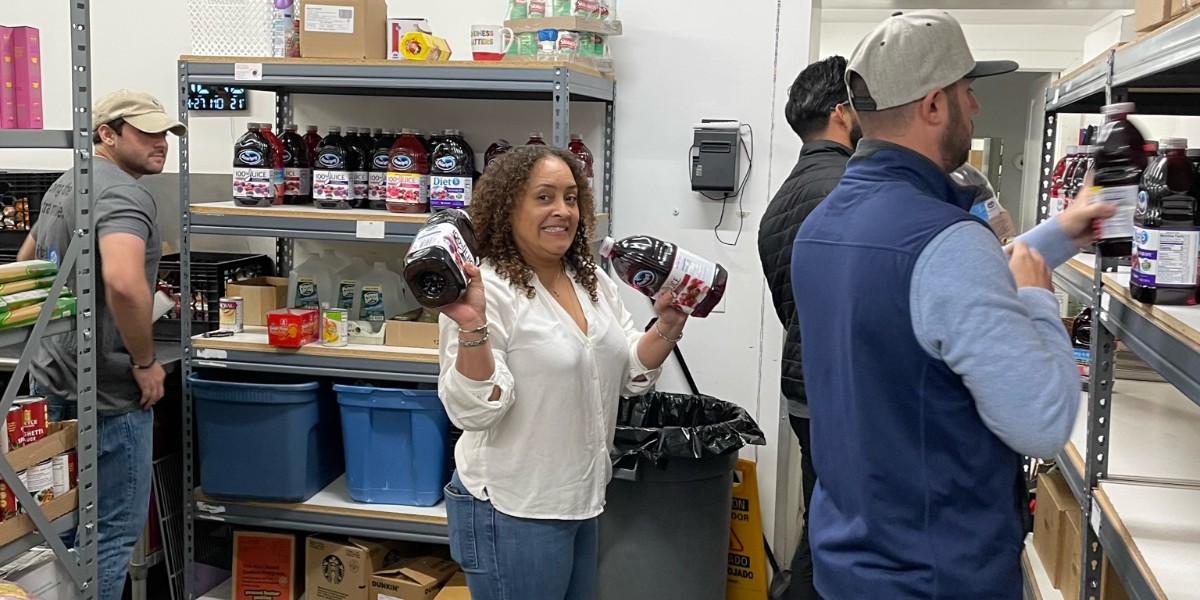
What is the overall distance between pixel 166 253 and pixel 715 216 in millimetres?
2221

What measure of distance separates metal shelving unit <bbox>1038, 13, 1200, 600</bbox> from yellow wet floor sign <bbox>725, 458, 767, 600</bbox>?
155 centimetres

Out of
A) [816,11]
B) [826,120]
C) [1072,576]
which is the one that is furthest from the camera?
[816,11]

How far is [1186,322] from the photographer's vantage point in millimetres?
1428

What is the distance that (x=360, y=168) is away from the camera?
371 cm

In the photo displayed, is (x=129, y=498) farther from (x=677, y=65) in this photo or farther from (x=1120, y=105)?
(x=1120, y=105)

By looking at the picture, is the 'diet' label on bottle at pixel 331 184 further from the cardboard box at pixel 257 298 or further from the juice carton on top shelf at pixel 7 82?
the juice carton on top shelf at pixel 7 82

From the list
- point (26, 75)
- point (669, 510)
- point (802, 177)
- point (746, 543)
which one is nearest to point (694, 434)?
point (669, 510)

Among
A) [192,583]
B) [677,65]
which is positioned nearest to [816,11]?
[677,65]

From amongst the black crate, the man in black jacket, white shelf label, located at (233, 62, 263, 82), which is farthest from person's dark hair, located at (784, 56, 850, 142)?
the black crate

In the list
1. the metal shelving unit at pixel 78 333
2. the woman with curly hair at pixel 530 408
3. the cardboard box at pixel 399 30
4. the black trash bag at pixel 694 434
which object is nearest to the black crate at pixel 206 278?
the cardboard box at pixel 399 30

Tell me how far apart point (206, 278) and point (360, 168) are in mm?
764

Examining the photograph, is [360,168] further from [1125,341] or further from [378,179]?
[1125,341]

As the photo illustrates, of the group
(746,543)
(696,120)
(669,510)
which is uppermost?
(696,120)

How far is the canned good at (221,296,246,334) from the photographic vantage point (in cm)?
379
